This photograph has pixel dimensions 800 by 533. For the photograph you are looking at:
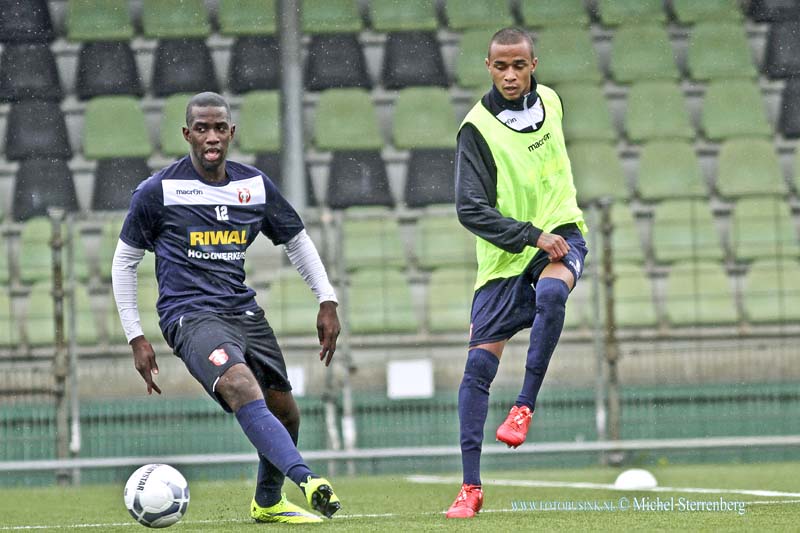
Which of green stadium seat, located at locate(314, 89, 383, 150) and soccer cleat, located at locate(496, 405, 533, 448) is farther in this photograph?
green stadium seat, located at locate(314, 89, 383, 150)

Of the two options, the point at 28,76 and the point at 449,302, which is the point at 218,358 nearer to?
the point at 449,302

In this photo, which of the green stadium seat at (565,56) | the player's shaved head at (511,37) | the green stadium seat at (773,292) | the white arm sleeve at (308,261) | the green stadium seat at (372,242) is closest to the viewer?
the player's shaved head at (511,37)

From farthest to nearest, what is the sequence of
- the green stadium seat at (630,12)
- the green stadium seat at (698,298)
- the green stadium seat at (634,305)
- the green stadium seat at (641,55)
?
the green stadium seat at (630,12), the green stadium seat at (641,55), the green stadium seat at (634,305), the green stadium seat at (698,298)

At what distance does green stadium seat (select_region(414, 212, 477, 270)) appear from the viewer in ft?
37.8

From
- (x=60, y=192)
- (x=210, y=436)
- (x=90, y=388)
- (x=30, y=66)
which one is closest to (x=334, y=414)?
(x=210, y=436)

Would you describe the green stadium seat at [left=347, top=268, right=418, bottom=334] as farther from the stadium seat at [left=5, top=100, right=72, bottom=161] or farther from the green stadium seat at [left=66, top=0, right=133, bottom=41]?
the green stadium seat at [left=66, top=0, right=133, bottom=41]

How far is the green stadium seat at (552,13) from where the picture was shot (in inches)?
587

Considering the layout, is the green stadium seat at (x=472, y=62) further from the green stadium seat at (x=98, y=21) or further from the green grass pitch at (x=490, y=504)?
the green grass pitch at (x=490, y=504)

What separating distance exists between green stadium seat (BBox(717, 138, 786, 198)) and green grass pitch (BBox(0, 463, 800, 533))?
12.9ft

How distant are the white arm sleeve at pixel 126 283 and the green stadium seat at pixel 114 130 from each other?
7.81 meters

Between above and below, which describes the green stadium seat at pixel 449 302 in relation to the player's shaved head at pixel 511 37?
below

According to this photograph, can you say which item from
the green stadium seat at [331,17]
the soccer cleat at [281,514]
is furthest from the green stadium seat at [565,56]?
the soccer cleat at [281,514]

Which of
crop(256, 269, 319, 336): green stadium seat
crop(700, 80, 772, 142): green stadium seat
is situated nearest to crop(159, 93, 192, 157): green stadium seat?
crop(256, 269, 319, 336): green stadium seat

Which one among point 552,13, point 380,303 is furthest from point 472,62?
point 380,303
